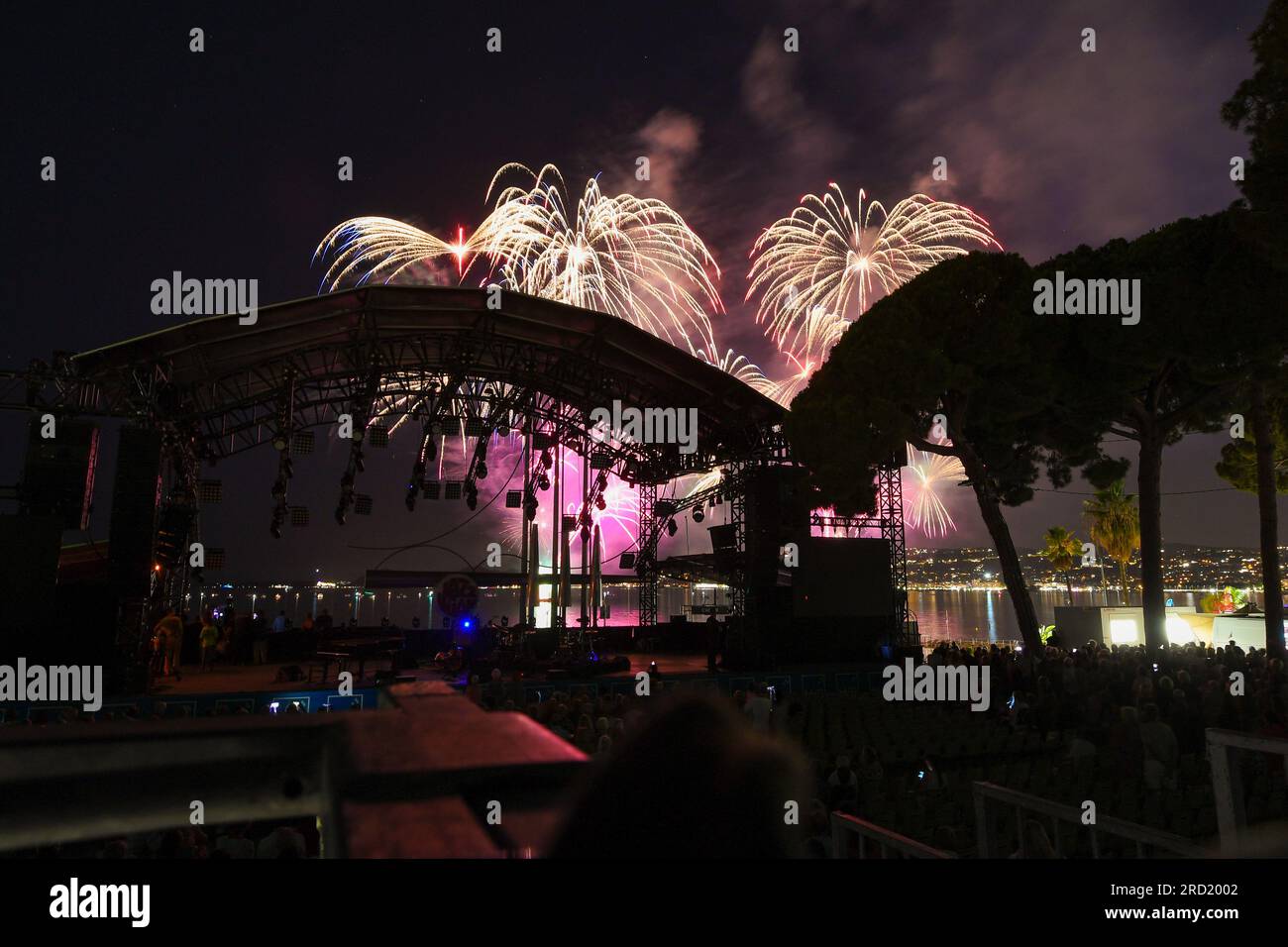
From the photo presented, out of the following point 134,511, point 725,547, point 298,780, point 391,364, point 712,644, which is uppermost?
point 391,364

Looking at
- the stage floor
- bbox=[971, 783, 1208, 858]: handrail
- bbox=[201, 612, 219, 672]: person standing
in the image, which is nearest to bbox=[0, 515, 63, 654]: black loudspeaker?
the stage floor

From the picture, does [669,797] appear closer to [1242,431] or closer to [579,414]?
[579,414]

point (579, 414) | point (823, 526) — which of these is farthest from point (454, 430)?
point (823, 526)

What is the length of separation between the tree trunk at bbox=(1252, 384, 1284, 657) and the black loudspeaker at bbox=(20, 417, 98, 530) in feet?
95.7

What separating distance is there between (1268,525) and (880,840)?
22.7 m

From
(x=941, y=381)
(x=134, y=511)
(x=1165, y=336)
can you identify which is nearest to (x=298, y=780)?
(x=134, y=511)

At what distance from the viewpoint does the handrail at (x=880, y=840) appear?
11.1 feet

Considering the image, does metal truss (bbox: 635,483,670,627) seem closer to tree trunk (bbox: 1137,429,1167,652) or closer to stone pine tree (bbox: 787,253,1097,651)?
stone pine tree (bbox: 787,253,1097,651)

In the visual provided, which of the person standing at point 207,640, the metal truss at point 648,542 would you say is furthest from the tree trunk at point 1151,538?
the person standing at point 207,640

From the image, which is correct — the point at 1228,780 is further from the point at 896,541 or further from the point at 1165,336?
the point at 896,541

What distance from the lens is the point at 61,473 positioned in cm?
1537

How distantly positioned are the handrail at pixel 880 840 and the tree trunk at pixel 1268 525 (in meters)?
20.3

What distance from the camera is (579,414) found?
2644cm
